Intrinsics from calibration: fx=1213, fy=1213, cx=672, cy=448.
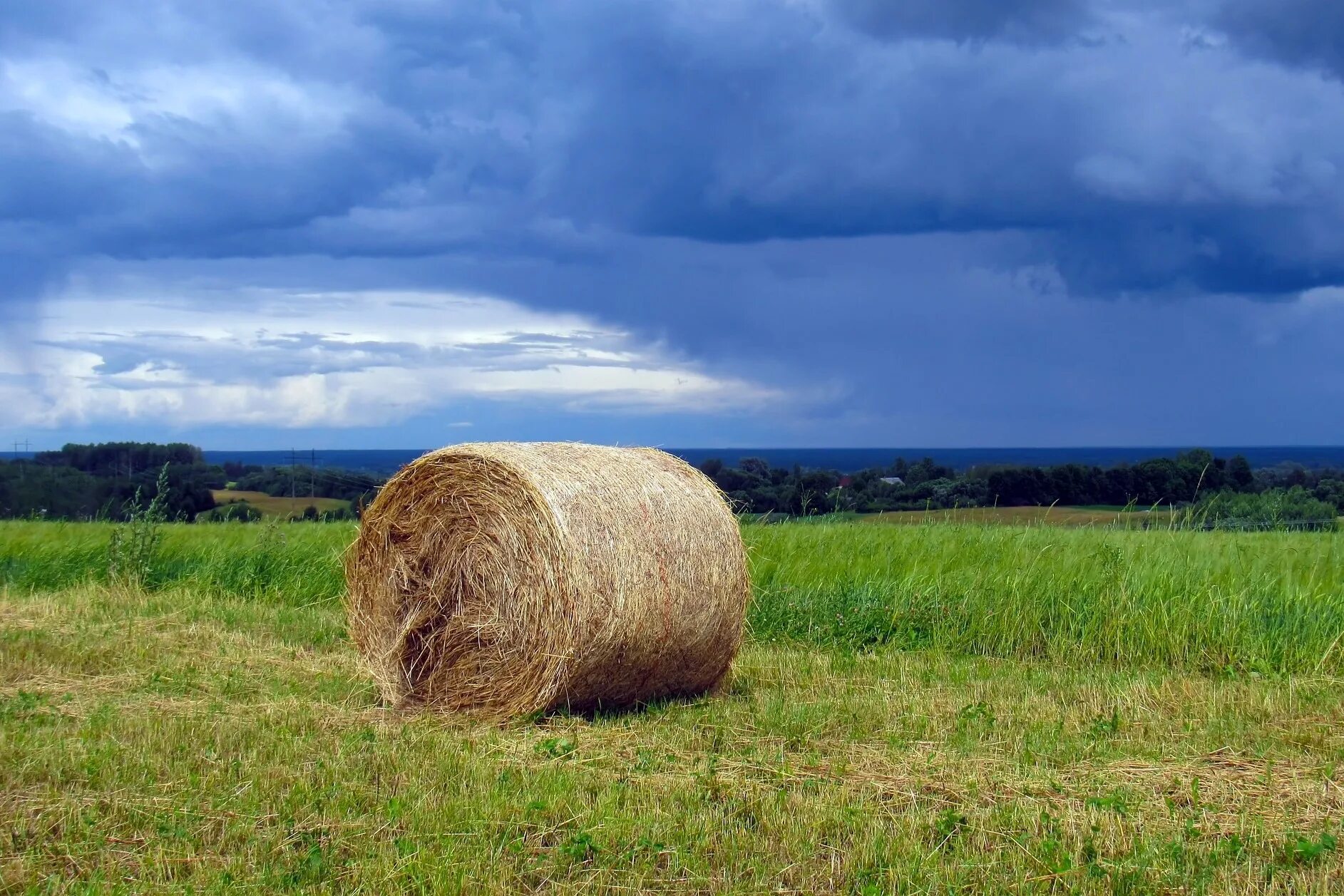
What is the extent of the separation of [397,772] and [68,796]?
5.08 feet

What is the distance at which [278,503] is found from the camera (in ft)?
72.8

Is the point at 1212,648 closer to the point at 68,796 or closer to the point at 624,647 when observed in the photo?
the point at 624,647

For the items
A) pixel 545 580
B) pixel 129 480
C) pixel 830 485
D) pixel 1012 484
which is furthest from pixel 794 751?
pixel 129 480

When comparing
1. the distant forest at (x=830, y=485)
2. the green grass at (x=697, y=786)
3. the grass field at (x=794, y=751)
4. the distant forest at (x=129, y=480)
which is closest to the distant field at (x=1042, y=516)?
the distant forest at (x=830, y=485)

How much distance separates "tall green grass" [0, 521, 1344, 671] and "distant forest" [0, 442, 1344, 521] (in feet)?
3.17

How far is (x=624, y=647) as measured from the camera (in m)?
7.91

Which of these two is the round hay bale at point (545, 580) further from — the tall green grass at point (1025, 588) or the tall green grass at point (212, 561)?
the tall green grass at point (212, 561)

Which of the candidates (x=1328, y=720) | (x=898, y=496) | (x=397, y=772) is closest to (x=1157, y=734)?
(x=1328, y=720)

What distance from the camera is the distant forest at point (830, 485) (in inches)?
615

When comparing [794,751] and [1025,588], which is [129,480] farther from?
[794,751]

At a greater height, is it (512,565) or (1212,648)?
(512,565)

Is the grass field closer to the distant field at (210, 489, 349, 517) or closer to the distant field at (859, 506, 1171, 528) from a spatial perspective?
the distant field at (859, 506, 1171, 528)

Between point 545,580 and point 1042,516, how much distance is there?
29.6ft

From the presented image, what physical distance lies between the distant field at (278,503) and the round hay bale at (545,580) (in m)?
10.3
